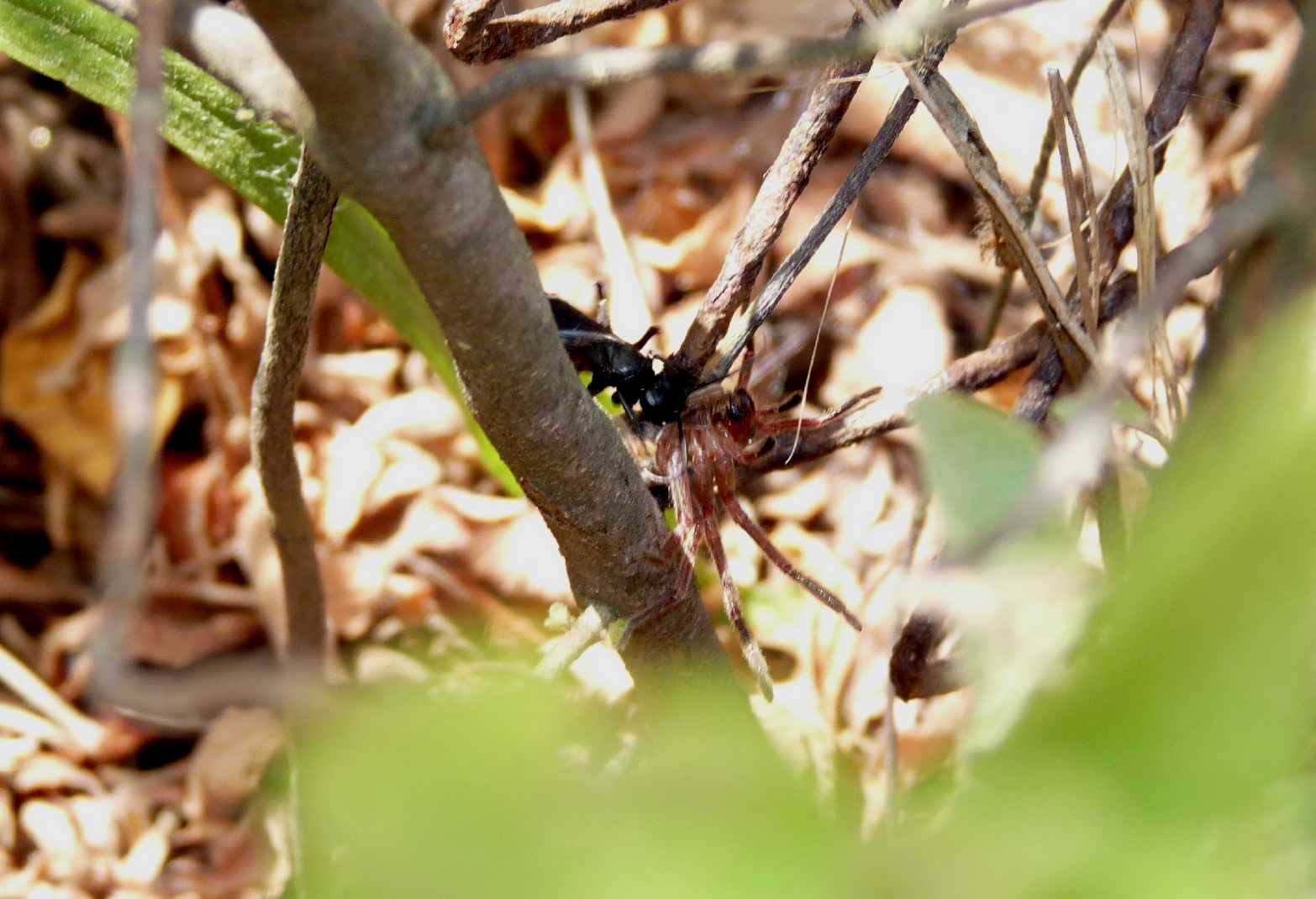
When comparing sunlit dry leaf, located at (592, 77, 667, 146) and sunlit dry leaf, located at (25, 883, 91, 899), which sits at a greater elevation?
sunlit dry leaf, located at (592, 77, 667, 146)

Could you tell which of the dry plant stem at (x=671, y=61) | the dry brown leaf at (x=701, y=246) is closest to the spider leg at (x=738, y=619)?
the dry plant stem at (x=671, y=61)

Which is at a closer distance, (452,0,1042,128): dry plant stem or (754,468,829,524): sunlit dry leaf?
(452,0,1042,128): dry plant stem

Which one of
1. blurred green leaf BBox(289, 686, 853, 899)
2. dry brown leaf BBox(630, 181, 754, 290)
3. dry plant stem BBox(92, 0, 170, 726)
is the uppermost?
dry brown leaf BBox(630, 181, 754, 290)

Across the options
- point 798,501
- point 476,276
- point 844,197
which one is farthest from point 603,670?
point 476,276

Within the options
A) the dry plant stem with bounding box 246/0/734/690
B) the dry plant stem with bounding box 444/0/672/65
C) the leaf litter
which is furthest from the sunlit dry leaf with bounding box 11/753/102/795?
the dry plant stem with bounding box 444/0/672/65

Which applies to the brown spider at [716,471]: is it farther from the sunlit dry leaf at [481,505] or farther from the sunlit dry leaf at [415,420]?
the sunlit dry leaf at [415,420]

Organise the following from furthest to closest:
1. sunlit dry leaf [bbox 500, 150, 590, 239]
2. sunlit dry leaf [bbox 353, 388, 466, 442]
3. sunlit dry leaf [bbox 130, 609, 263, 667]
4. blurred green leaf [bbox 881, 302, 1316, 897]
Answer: sunlit dry leaf [bbox 500, 150, 590, 239]
sunlit dry leaf [bbox 353, 388, 466, 442]
sunlit dry leaf [bbox 130, 609, 263, 667]
blurred green leaf [bbox 881, 302, 1316, 897]

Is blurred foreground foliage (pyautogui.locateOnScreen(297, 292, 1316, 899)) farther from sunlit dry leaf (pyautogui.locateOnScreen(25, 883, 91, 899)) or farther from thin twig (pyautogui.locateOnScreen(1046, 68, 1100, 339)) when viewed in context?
sunlit dry leaf (pyautogui.locateOnScreen(25, 883, 91, 899))
